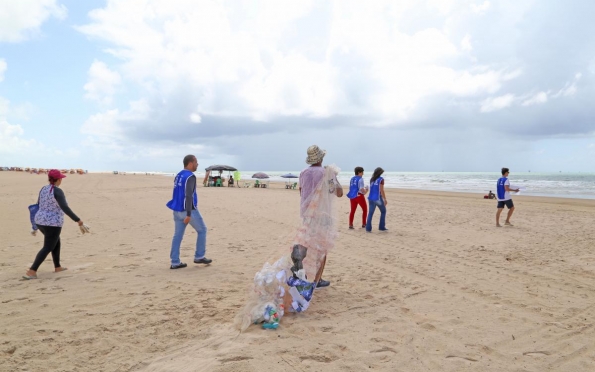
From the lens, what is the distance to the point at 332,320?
14.2 ft

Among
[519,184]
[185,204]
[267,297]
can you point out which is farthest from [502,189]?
[519,184]

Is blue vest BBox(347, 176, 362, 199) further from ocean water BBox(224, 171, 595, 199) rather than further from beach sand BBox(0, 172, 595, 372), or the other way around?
ocean water BBox(224, 171, 595, 199)

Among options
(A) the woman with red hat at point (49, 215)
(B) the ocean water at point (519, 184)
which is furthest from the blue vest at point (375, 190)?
(B) the ocean water at point (519, 184)

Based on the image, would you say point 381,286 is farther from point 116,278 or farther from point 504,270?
point 116,278

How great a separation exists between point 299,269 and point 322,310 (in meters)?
0.60

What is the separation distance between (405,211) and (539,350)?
42.4 feet

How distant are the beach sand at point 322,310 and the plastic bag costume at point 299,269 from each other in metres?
0.17

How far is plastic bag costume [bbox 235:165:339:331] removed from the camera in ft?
13.8

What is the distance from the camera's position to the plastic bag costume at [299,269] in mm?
4191

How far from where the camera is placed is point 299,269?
4.59 meters

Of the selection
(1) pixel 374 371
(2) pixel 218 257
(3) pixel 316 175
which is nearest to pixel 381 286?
(3) pixel 316 175

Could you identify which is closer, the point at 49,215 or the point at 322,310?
the point at 322,310

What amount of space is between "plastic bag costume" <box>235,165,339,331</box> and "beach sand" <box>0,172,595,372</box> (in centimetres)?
17

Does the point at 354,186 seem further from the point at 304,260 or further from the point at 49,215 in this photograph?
the point at 49,215
